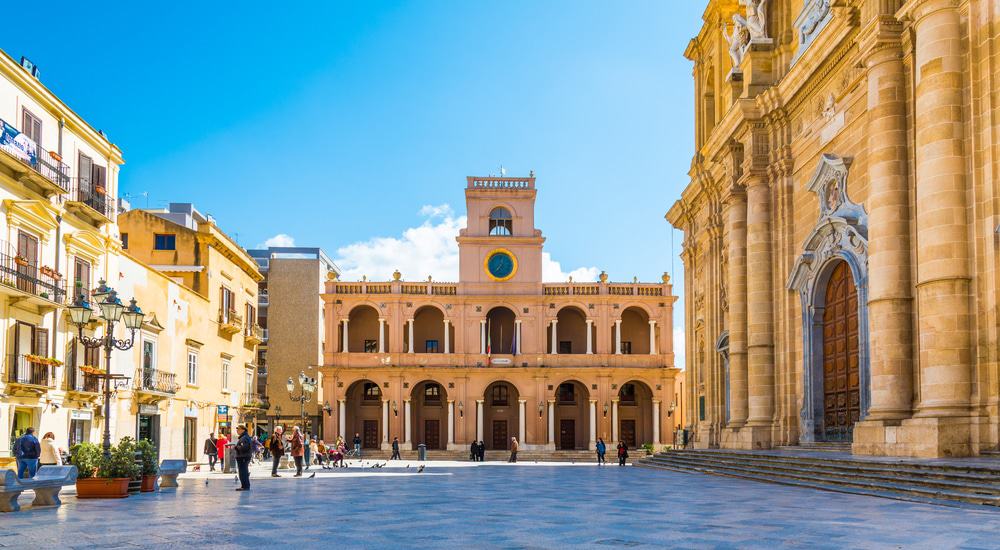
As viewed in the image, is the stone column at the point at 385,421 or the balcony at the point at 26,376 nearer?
the balcony at the point at 26,376

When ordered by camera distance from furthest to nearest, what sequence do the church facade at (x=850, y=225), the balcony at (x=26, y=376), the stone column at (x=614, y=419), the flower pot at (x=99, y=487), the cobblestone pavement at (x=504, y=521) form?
the stone column at (x=614, y=419), the balcony at (x=26, y=376), the church facade at (x=850, y=225), the flower pot at (x=99, y=487), the cobblestone pavement at (x=504, y=521)

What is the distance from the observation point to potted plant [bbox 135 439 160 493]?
63.1 ft

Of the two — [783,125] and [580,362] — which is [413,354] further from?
[783,125]

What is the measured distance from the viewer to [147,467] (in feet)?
63.3

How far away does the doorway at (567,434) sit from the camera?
6381 centimetres

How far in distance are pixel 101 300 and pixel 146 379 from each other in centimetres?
1639

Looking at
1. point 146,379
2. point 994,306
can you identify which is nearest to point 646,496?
point 994,306

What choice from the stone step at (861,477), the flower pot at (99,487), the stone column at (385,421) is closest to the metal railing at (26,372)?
the flower pot at (99,487)

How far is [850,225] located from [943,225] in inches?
225

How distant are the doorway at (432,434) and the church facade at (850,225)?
91.4ft

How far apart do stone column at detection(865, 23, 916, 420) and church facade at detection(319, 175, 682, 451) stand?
41925 mm

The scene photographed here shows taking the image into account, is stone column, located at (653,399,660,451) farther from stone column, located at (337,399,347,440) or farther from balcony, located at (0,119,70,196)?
balcony, located at (0,119,70,196)

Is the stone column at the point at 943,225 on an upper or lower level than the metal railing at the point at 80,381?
upper

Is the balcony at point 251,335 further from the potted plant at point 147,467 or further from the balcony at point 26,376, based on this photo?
the potted plant at point 147,467
